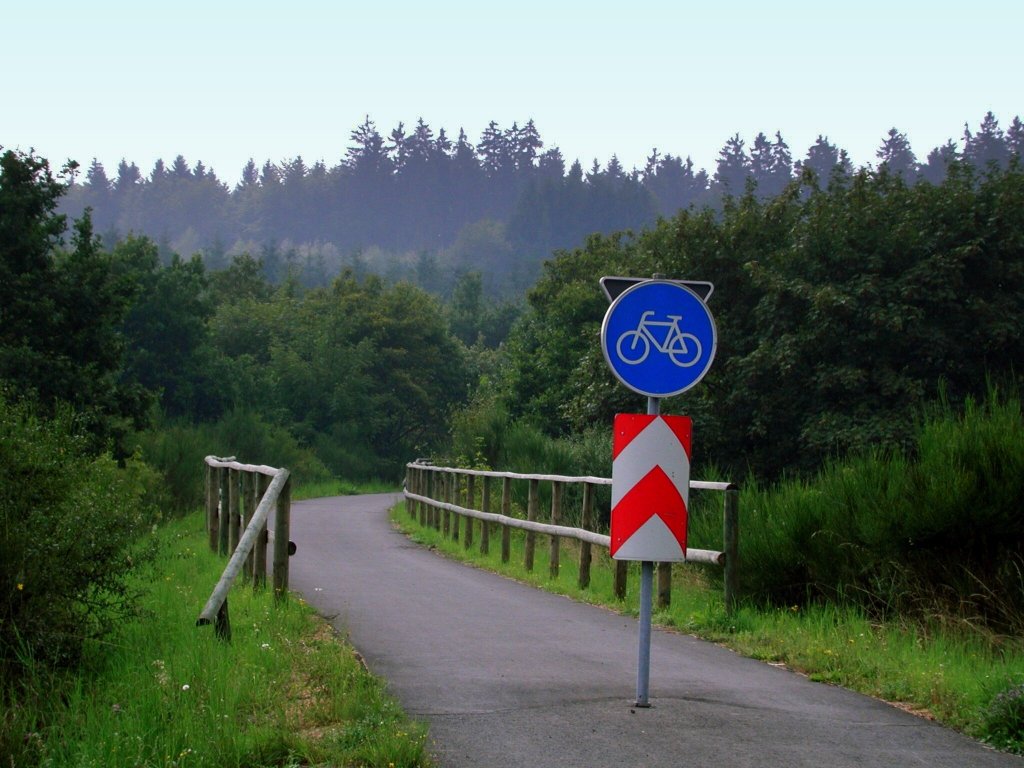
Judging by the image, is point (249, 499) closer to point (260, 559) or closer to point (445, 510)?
point (260, 559)

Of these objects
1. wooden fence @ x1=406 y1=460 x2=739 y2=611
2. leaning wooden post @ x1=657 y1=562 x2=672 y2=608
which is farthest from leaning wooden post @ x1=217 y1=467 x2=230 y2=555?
leaning wooden post @ x1=657 y1=562 x2=672 y2=608

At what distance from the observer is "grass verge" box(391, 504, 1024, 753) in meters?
7.14

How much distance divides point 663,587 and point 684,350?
17.3 feet

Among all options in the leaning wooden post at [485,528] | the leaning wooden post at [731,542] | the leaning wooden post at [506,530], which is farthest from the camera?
the leaning wooden post at [485,528]

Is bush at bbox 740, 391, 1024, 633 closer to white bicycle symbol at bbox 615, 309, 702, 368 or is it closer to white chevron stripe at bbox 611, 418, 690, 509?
white chevron stripe at bbox 611, 418, 690, 509

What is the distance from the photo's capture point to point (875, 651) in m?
8.91

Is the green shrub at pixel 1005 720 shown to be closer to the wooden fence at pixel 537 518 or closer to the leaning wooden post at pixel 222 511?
the wooden fence at pixel 537 518

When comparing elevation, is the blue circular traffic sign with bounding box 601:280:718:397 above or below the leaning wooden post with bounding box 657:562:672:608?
above

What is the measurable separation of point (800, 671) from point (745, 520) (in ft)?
12.6

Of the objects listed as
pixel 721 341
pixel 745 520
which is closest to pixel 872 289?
pixel 721 341

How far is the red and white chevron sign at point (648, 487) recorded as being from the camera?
23.3 ft

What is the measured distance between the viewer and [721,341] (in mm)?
32219

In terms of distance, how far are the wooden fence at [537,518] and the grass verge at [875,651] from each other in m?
0.34

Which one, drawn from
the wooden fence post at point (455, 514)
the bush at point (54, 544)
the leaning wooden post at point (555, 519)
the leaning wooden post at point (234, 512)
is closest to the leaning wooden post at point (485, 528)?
the wooden fence post at point (455, 514)
